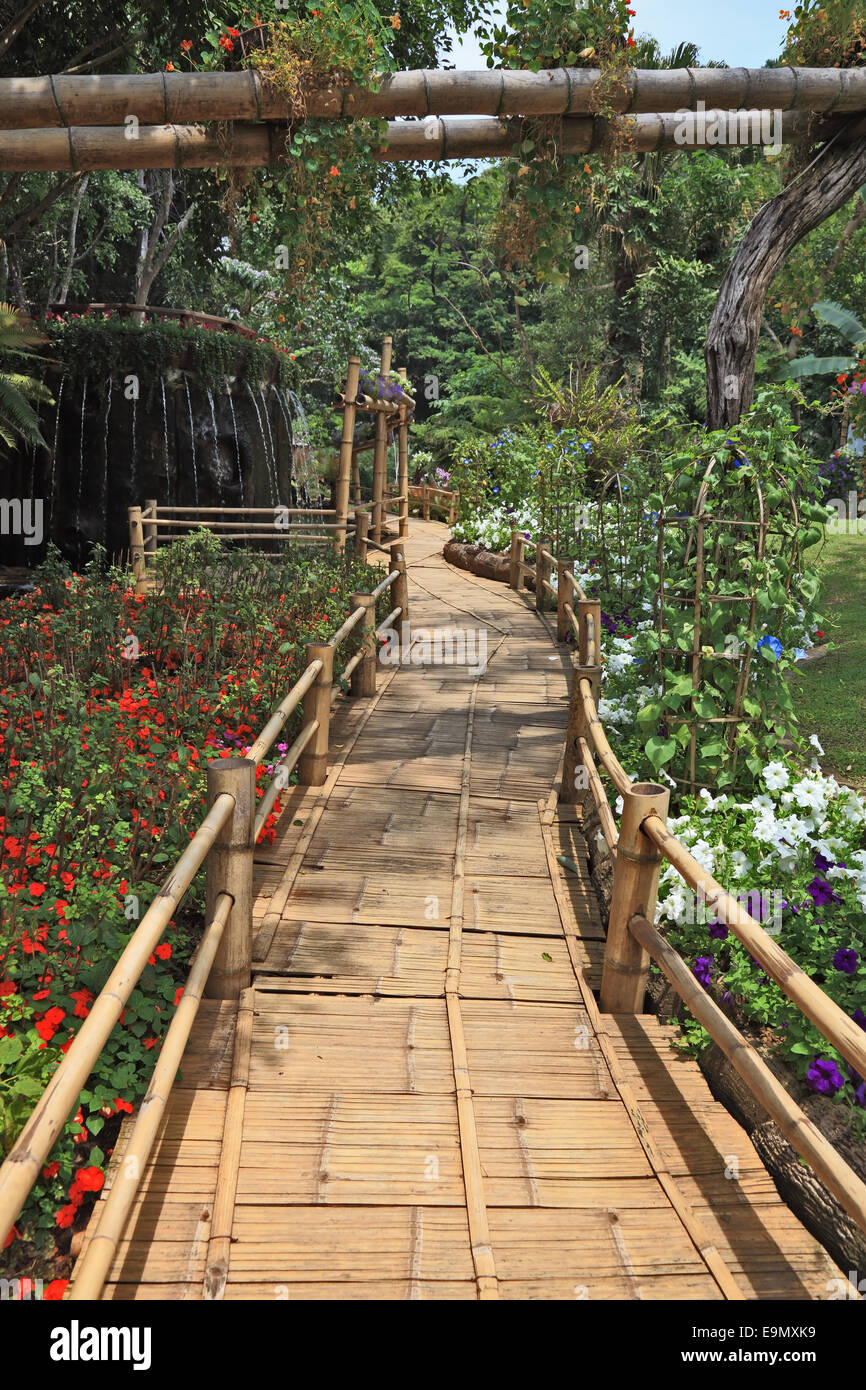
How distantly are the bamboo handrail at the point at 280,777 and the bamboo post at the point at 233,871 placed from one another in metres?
0.10

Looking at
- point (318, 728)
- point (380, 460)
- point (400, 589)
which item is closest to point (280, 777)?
point (318, 728)

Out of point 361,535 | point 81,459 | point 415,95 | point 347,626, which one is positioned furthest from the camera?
point 81,459

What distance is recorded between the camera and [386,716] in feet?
23.8

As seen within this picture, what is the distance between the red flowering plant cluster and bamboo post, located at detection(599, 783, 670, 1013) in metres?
1.56

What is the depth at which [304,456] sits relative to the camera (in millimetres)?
20953

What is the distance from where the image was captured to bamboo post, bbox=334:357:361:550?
10594 millimetres

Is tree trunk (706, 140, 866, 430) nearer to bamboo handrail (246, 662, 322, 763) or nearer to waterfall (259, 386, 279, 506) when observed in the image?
bamboo handrail (246, 662, 322, 763)

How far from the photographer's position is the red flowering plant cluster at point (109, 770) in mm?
3000

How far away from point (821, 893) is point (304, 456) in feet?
61.5

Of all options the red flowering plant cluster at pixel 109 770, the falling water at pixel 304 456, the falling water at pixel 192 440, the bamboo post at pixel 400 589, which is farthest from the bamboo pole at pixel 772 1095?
the falling water at pixel 304 456

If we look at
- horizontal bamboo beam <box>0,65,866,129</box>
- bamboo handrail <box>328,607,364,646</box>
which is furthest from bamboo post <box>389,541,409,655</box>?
horizontal bamboo beam <box>0,65,866,129</box>

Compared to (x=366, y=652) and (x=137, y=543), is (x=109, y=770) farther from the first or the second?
(x=137, y=543)

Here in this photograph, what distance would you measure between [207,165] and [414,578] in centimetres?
1006

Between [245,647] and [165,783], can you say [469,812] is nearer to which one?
[165,783]
